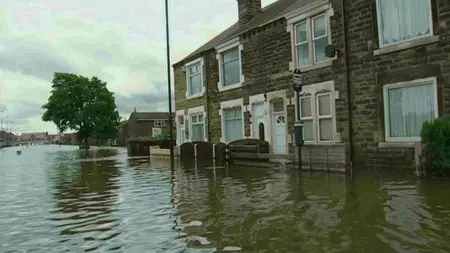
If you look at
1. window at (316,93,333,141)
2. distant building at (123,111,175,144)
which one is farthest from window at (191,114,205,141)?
distant building at (123,111,175,144)

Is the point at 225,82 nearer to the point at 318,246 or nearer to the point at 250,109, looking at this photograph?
the point at 250,109

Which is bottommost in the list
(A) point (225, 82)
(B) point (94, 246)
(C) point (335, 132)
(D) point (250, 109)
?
(B) point (94, 246)

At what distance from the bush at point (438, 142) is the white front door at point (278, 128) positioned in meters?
8.56

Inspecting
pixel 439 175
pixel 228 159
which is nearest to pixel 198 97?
pixel 228 159

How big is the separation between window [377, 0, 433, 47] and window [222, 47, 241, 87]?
30.2 ft

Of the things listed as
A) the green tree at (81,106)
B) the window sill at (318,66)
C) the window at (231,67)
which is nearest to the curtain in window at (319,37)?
the window sill at (318,66)

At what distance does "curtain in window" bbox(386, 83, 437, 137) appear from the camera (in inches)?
515

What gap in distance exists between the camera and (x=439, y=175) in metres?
11.1

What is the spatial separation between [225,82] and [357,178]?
1286cm

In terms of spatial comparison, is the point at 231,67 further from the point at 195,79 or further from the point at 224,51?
the point at 195,79

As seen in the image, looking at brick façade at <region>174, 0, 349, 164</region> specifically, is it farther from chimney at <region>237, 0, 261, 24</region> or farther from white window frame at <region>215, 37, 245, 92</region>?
chimney at <region>237, 0, 261, 24</region>

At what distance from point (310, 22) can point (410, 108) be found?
5676mm

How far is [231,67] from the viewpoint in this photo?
23.5 m

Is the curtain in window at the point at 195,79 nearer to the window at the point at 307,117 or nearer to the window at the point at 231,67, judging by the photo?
the window at the point at 231,67
